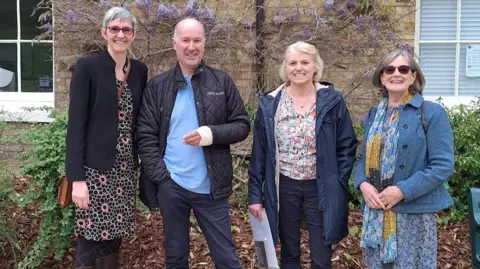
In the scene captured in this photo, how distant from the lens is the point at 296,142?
341cm

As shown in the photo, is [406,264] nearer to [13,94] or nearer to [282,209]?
[282,209]

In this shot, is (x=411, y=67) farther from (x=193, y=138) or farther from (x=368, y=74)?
(x=368, y=74)

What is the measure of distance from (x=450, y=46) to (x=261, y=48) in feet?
7.44

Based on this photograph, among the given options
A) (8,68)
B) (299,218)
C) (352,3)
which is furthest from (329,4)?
(8,68)

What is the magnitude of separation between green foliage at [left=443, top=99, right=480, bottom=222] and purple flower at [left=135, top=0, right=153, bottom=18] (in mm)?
3535

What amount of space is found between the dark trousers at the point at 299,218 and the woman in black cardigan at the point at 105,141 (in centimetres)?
94

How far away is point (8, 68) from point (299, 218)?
517 centimetres

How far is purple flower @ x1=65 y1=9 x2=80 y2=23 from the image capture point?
662 centimetres

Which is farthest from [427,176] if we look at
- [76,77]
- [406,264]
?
[76,77]

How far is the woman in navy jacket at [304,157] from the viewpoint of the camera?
338 cm

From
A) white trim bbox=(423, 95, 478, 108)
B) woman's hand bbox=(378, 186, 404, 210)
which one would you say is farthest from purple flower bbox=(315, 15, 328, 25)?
woman's hand bbox=(378, 186, 404, 210)

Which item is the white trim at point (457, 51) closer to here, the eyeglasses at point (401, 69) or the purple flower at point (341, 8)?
the purple flower at point (341, 8)

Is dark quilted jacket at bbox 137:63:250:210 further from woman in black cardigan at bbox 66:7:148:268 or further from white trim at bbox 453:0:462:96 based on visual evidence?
white trim at bbox 453:0:462:96

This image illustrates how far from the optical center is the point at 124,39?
11.0 ft
